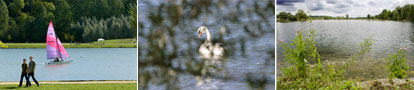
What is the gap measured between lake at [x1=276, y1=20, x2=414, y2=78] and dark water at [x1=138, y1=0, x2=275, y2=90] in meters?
2.00

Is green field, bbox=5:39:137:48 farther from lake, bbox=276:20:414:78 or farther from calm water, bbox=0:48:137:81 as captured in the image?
lake, bbox=276:20:414:78

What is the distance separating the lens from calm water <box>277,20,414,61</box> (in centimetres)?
469

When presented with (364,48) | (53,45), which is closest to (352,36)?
(364,48)

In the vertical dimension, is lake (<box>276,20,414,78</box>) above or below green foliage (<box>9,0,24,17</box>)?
below

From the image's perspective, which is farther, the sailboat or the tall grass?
the sailboat

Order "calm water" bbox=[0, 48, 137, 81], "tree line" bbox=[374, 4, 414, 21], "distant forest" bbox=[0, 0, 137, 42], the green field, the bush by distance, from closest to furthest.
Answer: the bush, "tree line" bbox=[374, 4, 414, 21], "calm water" bbox=[0, 48, 137, 81], "distant forest" bbox=[0, 0, 137, 42], the green field

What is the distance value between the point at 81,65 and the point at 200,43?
12.1 metres

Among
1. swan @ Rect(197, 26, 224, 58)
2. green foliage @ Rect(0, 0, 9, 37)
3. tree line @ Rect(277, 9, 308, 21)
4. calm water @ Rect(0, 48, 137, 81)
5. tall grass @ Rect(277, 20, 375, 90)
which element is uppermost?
green foliage @ Rect(0, 0, 9, 37)

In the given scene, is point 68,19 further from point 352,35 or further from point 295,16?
point 352,35

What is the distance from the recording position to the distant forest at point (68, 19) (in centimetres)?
1350

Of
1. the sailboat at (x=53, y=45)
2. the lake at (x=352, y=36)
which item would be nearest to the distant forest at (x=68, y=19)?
the sailboat at (x=53, y=45)

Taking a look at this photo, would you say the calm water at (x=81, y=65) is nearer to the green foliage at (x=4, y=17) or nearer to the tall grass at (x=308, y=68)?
the green foliage at (x=4, y=17)

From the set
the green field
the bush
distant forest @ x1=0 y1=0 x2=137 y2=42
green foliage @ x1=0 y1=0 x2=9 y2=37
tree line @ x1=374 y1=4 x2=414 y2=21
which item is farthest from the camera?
the green field

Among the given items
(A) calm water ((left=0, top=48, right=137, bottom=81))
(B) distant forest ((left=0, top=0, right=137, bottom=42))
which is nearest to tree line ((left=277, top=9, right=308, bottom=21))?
(A) calm water ((left=0, top=48, right=137, bottom=81))
